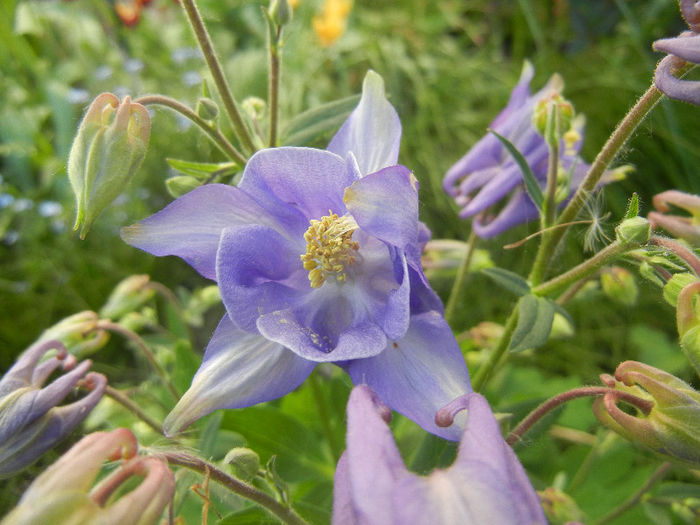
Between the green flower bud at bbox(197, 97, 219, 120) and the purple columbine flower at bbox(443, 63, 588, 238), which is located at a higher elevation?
the green flower bud at bbox(197, 97, 219, 120)

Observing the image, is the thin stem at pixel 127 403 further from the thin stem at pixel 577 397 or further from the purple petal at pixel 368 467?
the thin stem at pixel 577 397

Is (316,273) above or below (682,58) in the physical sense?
below

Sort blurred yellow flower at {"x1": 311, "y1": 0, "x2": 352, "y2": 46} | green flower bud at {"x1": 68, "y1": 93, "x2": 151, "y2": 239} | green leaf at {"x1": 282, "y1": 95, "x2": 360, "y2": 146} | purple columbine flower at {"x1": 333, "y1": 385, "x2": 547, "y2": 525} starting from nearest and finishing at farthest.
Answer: purple columbine flower at {"x1": 333, "y1": 385, "x2": 547, "y2": 525} < green flower bud at {"x1": 68, "y1": 93, "x2": 151, "y2": 239} < green leaf at {"x1": 282, "y1": 95, "x2": 360, "y2": 146} < blurred yellow flower at {"x1": 311, "y1": 0, "x2": 352, "y2": 46}

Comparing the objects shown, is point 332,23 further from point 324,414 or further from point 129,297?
point 324,414

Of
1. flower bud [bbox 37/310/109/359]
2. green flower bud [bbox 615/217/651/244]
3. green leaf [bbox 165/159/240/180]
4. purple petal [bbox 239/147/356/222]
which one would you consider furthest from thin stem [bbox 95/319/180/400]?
green flower bud [bbox 615/217/651/244]

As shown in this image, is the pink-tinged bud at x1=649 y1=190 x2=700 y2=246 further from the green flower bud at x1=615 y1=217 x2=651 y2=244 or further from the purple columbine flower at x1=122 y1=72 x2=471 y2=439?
the purple columbine flower at x1=122 y1=72 x2=471 y2=439

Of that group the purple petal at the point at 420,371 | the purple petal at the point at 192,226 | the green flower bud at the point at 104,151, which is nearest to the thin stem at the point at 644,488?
the purple petal at the point at 420,371

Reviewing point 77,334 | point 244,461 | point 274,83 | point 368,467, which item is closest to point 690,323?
point 368,467
